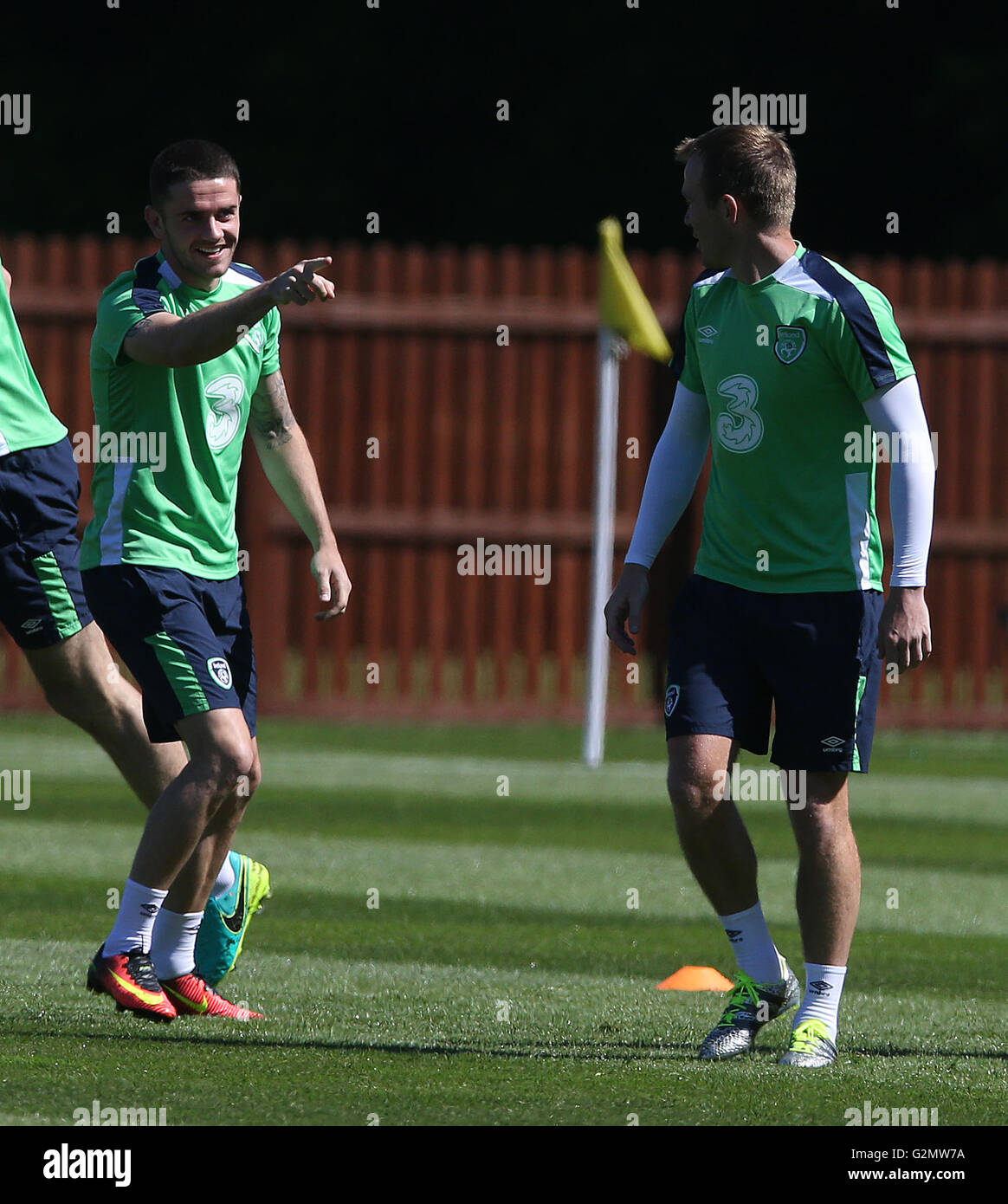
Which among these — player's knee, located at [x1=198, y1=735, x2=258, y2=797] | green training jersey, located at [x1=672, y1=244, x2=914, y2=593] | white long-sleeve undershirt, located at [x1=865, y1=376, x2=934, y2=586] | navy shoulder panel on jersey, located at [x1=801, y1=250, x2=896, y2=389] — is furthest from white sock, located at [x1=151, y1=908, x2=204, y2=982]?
navy shoulder panel on jersey, located at [x1=801, y1=250, x2=896, y2=389]

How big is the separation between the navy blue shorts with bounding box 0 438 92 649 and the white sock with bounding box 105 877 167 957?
2.74ft

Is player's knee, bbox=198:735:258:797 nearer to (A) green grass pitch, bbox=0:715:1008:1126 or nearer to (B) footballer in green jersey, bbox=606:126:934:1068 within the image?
(A) green grass pitch, bbox=0:715:1008:1126

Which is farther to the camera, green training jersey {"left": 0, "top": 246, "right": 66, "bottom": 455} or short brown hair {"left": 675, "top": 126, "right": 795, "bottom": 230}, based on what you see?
green training jersey {"left": 0, "top": 246, "right": 66, "bottom": 455}

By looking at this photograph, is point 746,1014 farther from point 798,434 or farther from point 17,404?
A: point 17,404

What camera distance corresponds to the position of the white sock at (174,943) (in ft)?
17.3

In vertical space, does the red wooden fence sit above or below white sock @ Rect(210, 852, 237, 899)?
above

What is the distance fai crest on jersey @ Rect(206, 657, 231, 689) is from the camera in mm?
5125

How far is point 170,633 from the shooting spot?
5.08m

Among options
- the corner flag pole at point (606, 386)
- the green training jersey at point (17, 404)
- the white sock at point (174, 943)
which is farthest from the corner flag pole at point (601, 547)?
Result: the white sock at point (174, 943)

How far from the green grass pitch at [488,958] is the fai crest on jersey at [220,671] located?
0.81 metres

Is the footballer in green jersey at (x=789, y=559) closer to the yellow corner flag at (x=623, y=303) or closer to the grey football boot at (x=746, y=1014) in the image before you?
the grey football boot at (x=746, y=1014)

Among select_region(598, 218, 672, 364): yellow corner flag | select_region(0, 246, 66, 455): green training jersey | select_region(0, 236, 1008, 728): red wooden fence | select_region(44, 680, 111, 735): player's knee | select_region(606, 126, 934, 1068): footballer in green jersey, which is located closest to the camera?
select_region(606, 126, 934, 1068): footballer in green jersey
